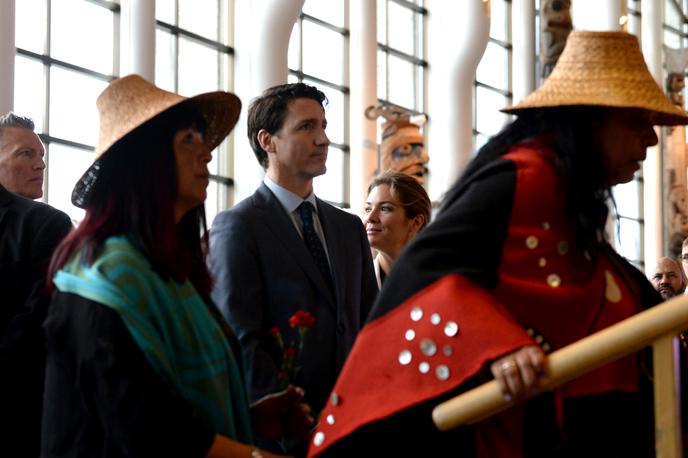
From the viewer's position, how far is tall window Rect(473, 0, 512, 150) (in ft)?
72.3

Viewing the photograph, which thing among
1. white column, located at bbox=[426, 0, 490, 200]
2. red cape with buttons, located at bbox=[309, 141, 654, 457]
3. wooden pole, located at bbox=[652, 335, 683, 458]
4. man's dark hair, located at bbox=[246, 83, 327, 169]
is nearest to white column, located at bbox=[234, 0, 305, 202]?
white column, located at bbox=[426, 0, 490, 200]

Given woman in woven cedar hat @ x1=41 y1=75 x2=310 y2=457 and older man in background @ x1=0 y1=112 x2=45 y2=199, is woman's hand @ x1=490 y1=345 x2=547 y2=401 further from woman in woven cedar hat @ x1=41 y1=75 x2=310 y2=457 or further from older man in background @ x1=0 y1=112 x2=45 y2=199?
Result: older man in background @ x1=0 y1=112 x2=45 y2=199

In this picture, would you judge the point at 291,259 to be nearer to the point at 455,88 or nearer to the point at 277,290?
the point at 277,290

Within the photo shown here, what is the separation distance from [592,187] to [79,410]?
130cm

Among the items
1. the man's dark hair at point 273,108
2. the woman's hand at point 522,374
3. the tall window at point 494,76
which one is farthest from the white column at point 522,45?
the woman's hand at point 522,374

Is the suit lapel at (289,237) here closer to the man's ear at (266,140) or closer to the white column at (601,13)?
the man's ear at (266,140)

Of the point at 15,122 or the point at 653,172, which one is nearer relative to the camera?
the point at 15,122

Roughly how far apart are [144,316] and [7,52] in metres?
9.56

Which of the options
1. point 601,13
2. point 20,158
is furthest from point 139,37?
point 601,13

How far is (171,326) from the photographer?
11.6 feet

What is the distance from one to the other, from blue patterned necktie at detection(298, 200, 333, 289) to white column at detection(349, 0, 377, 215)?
12583 millimetres

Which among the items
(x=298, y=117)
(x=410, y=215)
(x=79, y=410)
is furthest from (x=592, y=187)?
(x=410, y=215)

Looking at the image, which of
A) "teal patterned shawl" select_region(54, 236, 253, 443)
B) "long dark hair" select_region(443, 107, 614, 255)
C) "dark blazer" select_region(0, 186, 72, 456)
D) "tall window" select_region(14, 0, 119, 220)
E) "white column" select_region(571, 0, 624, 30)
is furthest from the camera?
"white column" select_region(571, 0, 624, 30)

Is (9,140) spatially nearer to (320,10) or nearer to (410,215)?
(410,215)
